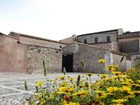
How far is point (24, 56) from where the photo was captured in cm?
2538

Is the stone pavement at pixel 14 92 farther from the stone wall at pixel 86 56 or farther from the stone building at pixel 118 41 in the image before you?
the stone building at pixel 118 41

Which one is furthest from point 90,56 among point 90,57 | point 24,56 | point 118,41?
point 118,41

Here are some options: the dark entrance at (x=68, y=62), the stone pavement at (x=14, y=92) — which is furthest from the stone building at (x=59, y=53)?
the stone pavement at (x=14, y=92)

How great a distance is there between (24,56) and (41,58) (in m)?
2.76

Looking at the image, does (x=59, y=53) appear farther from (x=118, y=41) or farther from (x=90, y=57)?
(x=118, y=41)

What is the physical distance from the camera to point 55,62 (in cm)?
2972

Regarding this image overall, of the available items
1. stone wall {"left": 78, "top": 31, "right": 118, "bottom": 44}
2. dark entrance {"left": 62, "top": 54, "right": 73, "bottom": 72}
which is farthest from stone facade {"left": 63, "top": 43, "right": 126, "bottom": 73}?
stone wall {"left": 78, "top": 31, "right": 118, "bottom": 44}

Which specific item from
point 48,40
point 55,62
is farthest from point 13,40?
point 48,40

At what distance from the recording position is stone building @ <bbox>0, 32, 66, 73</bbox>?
23.2 m

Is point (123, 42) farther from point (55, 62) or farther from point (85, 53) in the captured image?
point (55, 62)

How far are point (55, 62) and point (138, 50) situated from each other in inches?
875

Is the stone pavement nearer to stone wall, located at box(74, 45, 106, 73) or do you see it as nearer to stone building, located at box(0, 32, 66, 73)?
stone building, located at box(0, 32, 66, 73)

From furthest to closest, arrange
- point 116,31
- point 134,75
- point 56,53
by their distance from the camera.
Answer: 1. point 116,31
2. point 56,53
3. point 134,75

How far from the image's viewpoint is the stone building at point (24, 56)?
2321 cm
